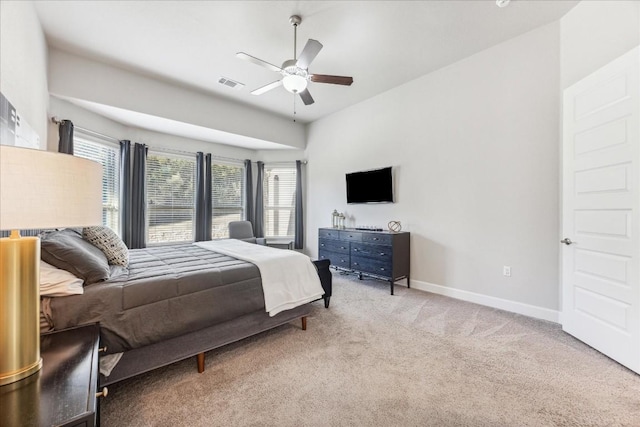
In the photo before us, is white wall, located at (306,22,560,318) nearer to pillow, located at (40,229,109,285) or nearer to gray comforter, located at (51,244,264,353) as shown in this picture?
gray comforter, located at (51,244,264,353)

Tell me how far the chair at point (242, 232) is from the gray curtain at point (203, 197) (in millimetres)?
526

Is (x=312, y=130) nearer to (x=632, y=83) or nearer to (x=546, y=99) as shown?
(x=546, y=99)

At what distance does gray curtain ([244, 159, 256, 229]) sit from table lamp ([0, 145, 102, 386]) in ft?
15.7

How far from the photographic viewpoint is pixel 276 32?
295 centimetres

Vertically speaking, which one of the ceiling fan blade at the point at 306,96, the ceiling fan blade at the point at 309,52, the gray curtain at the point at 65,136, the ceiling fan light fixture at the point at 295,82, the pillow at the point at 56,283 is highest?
the ceiling fan blade at the point at 309,52

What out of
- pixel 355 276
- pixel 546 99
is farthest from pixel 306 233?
pixel 546 99

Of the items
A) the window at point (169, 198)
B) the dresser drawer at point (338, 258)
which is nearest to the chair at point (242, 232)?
the window at point (169, 198)

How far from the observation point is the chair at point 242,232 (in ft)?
16.3

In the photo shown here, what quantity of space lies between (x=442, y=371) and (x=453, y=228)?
211 cm

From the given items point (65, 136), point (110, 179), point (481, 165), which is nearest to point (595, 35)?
point (481, 165)

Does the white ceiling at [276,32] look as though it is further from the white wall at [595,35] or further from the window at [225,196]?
the window at [225,196]

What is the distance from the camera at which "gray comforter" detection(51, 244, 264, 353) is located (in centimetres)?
159

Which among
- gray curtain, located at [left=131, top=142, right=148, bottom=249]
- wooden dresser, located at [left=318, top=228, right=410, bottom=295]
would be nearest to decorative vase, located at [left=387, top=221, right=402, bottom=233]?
wooden dresser, located at [left=318, top=228, right=410, bottom=295]

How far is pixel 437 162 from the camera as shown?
12.5 ft
